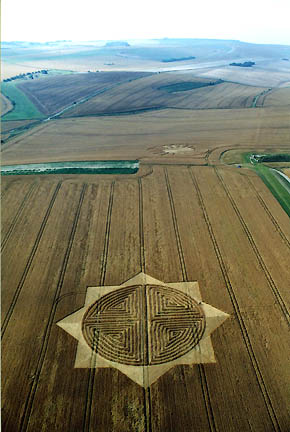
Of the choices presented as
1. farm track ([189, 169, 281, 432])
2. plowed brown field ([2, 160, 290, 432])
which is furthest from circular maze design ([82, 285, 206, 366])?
farm track ([189, 169, 281, 432])

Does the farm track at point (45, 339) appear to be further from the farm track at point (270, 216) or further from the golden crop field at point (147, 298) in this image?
the farm track at point (270, 216)

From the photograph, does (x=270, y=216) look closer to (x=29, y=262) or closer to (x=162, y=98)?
(x=29, y=262)

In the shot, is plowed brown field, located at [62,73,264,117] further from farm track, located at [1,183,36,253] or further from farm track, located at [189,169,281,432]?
farm track, located at [189,169,281,432]

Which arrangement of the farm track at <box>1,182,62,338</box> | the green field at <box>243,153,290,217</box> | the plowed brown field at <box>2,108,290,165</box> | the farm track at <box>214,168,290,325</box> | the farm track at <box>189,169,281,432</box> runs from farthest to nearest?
1. the plowed brown field at <box>2,108,290,165</box>
2. the green field at <box>243,153,290,217</box>
3. the farm track at <box>214,168,290,325</box>
4. the farm track at <box>1,182,62,338</box>
5. the farm track at <box>189,169,281,432</box>

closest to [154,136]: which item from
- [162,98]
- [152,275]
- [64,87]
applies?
[162,98]

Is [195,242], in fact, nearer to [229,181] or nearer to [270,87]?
[229,181]

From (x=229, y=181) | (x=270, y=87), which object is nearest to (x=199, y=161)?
(x=229, y=181)
